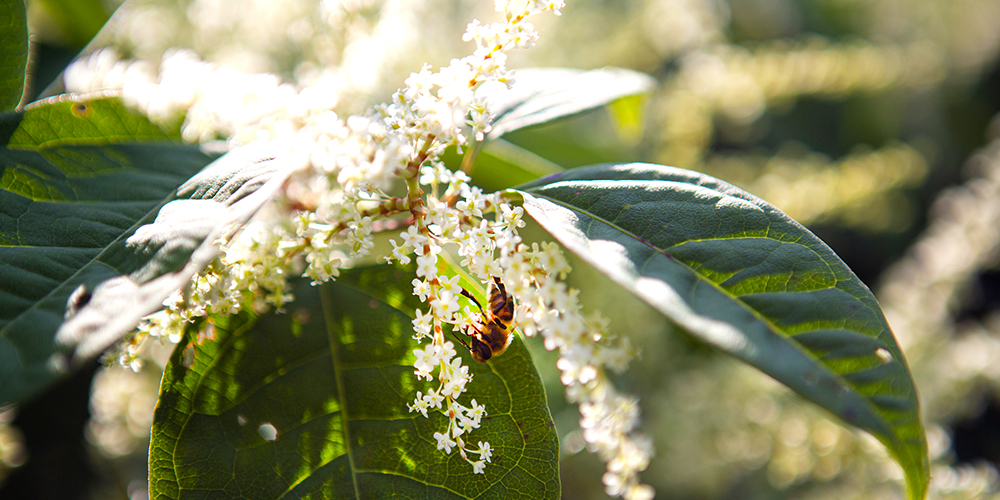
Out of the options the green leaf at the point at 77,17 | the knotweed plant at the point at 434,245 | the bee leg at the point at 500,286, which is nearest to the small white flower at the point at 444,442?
the knotweed plant at the point at 434,245

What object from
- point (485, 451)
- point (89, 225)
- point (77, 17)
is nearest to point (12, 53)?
point (89, 225)

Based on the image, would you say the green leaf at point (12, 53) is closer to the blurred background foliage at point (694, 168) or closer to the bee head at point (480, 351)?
the blurred background foliage at point (694, 168)

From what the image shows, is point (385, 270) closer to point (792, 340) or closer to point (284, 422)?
point (284, 422)

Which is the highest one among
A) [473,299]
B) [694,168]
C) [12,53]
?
[12,53]

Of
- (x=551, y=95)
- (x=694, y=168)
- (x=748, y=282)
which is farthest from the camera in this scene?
(x=694, y=168)

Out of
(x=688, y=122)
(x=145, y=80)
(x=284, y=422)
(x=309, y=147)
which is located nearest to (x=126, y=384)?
(x=145, y=80)

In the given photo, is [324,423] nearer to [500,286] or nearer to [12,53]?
[500,286]

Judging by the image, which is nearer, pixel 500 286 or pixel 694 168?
pixel 500 286
